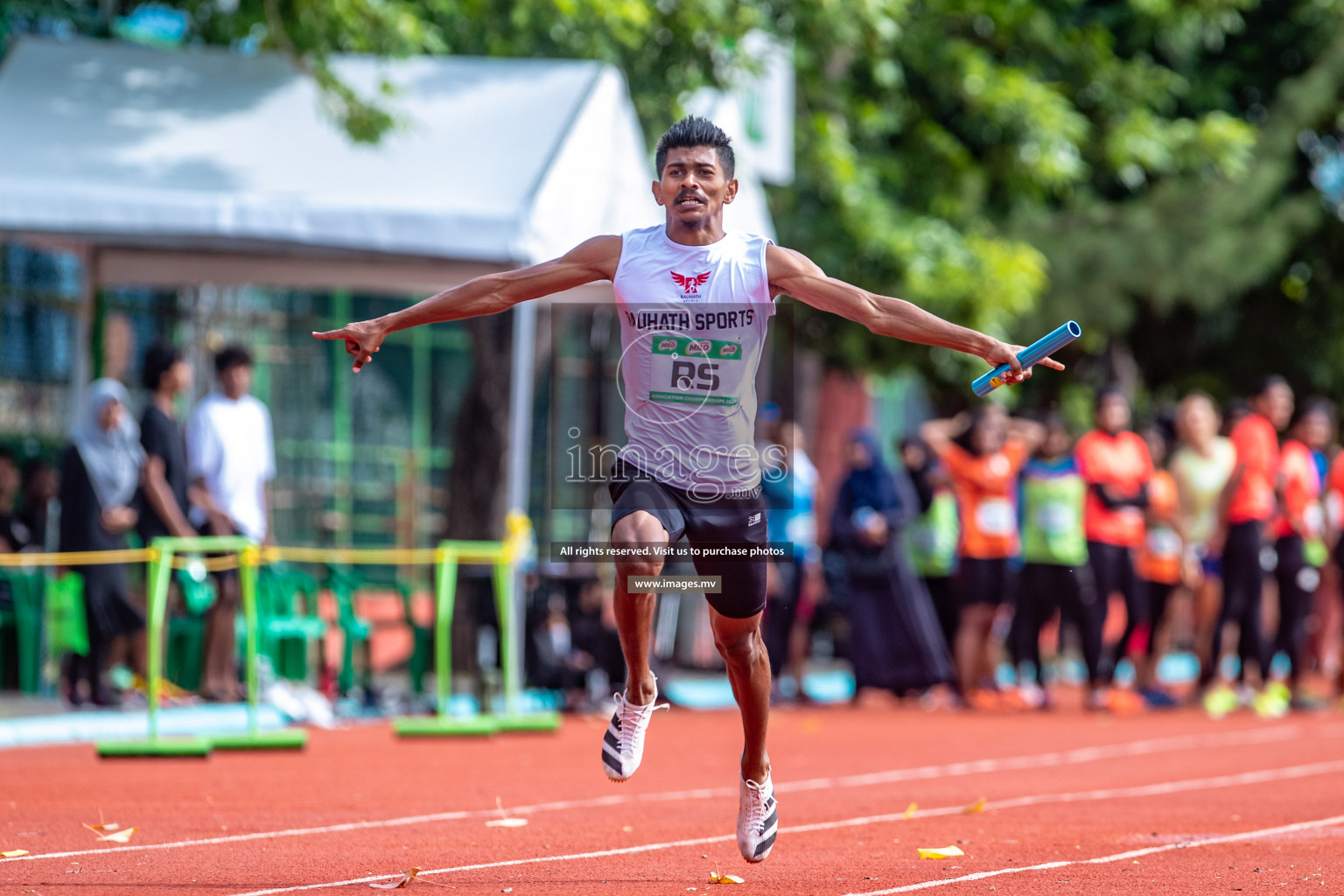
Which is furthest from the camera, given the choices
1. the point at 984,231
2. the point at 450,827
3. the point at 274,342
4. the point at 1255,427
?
the point at 274,342

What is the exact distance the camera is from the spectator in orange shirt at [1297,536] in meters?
13.9

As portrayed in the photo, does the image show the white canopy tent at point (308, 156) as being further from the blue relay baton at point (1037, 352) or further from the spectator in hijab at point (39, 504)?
the blue relay baton at point (1037, 352)

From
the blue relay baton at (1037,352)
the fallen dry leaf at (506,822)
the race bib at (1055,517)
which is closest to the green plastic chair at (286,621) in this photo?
the fallen dry leaf at (506,822)

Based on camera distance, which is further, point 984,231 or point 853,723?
point 984,231

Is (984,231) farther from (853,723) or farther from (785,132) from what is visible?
(853,723)

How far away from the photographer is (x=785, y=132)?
49.5ft

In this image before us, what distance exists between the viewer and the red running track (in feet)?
19.8

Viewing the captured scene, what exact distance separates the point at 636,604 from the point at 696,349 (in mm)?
880

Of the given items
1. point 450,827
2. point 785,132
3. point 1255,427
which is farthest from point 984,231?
point 450,827

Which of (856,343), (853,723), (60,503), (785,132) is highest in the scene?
(785,132)

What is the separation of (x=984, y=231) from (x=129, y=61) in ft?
26.5

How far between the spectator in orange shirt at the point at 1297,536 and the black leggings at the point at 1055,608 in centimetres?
147

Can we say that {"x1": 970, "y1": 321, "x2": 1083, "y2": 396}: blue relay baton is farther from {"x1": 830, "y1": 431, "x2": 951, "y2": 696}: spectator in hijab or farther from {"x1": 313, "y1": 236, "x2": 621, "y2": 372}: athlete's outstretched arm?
{"x1": 830, "y1": 431, "x2": 951, "y2": 696}: spectator in hijab

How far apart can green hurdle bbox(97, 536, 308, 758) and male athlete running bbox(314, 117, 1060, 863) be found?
4266mm
